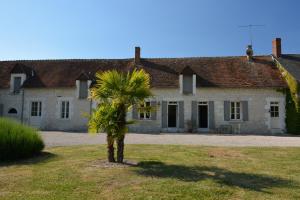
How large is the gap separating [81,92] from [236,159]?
15934mm

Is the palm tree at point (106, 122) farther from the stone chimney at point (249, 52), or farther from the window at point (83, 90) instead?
the stone chimney at point (249, 52)

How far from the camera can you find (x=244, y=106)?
2138cm

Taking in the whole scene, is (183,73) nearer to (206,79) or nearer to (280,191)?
(206,79)

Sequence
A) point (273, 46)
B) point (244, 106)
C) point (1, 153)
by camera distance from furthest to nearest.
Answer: point (273, 46) < point (244, 106) < point (1, 153)

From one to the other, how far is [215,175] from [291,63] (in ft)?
61.7

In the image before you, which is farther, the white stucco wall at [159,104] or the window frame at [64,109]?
the window frame at [64,109]

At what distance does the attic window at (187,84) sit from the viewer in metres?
22.0

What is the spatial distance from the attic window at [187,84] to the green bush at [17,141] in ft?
43.6

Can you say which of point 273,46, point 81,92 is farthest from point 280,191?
point 273,46

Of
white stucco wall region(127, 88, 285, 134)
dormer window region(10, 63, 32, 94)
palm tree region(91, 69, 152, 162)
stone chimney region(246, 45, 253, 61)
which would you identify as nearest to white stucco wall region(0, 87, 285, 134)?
white stucco wall region(127, 88, 285, 134)

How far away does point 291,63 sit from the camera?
22922 millimetres

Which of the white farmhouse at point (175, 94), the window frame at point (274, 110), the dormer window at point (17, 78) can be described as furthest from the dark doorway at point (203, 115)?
the dormer window at point (17, 78)

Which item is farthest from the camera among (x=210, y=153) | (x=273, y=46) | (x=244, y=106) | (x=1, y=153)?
(x=273, y=46)

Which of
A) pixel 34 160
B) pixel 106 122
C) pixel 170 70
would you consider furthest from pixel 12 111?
pixel 106 122
